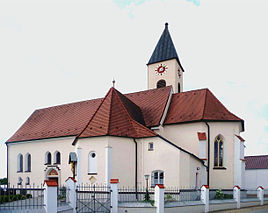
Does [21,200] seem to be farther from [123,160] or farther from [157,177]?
[157,177]

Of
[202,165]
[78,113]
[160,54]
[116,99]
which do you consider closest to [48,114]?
[78,113]

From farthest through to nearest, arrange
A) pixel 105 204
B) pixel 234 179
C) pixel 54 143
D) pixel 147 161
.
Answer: pixel 54 143, pixel 234 179, pixel 147 161, pixel 105 204

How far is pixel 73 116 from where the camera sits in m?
29.3

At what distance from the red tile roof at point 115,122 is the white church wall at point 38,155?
6.07 meters

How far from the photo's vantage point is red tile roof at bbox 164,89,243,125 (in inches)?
947

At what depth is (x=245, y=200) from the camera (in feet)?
70.8

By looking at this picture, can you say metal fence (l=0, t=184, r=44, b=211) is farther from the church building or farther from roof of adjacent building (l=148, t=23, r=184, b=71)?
roof of adjacent building (l=148, t=23, r=184, b=71)

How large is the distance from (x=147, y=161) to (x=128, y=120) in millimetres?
3398

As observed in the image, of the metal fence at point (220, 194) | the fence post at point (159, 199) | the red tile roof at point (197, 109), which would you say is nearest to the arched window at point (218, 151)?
the red tile roof at point (197, 109)

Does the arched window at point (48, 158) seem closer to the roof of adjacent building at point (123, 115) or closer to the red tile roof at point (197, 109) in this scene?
the roof of adjacent building at point (123, 115)

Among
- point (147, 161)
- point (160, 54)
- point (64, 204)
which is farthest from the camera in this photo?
point (160, 54)

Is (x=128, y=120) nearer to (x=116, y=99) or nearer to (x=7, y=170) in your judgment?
(x=116, y=99)

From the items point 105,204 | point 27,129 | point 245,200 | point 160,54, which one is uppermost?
point 160,54

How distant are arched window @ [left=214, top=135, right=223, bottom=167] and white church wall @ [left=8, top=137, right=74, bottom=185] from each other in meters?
12.5
